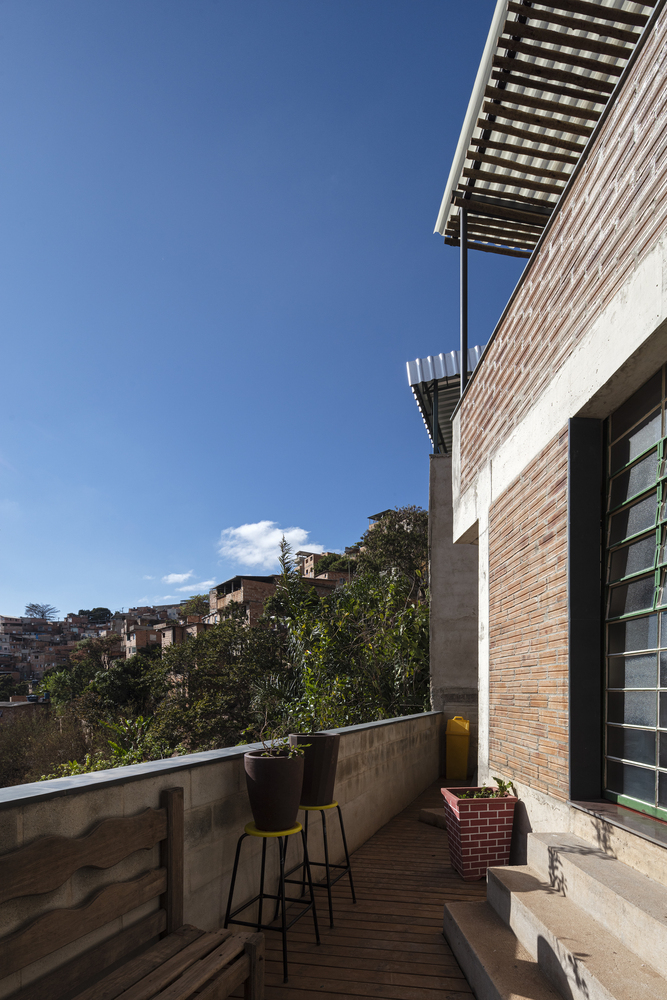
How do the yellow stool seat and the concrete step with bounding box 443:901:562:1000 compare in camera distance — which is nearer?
the concrete step with bounding box 443:901:562:1000

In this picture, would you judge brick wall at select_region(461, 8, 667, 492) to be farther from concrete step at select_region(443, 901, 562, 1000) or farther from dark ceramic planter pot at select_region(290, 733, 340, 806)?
concrete step at select_region(443, 901, 562, 1000)

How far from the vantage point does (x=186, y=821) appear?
2637 mm

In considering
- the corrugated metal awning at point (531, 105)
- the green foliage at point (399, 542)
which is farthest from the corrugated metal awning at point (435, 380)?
the green foliage at point (399, 542)

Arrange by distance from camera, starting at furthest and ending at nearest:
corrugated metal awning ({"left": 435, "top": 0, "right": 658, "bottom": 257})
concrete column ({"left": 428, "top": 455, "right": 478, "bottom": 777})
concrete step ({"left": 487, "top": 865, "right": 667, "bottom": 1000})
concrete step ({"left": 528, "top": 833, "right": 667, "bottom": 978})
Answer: concrete column ({"left": 428, "top": 455, "right": 478, "bottom": 777}), corrugated metal awning ({"left": 435, "top": 0, "right": 658, "bottom": 257}), concrete step ({"left": 528, "top": 833, "right": 667, "bottom": 978}), concrete step ({"left": 487, "top": 865, "right": 667, "bottom": 1000})

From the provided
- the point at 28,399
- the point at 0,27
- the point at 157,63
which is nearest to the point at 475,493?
the point at 0,27

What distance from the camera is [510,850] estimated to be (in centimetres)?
436

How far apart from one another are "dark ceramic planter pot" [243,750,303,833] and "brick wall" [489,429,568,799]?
1.60 metres

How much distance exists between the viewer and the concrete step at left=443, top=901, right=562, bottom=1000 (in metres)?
2.40

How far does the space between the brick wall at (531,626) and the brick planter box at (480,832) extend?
0.27 m

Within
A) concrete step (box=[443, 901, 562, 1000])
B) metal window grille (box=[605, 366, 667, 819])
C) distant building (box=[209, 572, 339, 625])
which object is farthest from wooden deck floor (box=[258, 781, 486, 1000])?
distant building (box=[209, 572, 339, 625])

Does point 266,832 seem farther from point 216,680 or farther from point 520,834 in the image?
point 216,680

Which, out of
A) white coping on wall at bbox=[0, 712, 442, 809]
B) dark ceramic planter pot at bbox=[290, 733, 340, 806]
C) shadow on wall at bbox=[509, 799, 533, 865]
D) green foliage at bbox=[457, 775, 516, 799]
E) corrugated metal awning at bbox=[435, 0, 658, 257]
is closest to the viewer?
white coping on wall at bbox=[0, 712, 442, 809]

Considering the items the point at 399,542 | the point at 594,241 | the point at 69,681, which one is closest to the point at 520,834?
the point at 594,241

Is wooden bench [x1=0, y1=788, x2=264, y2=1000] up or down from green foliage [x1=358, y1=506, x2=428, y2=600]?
down
